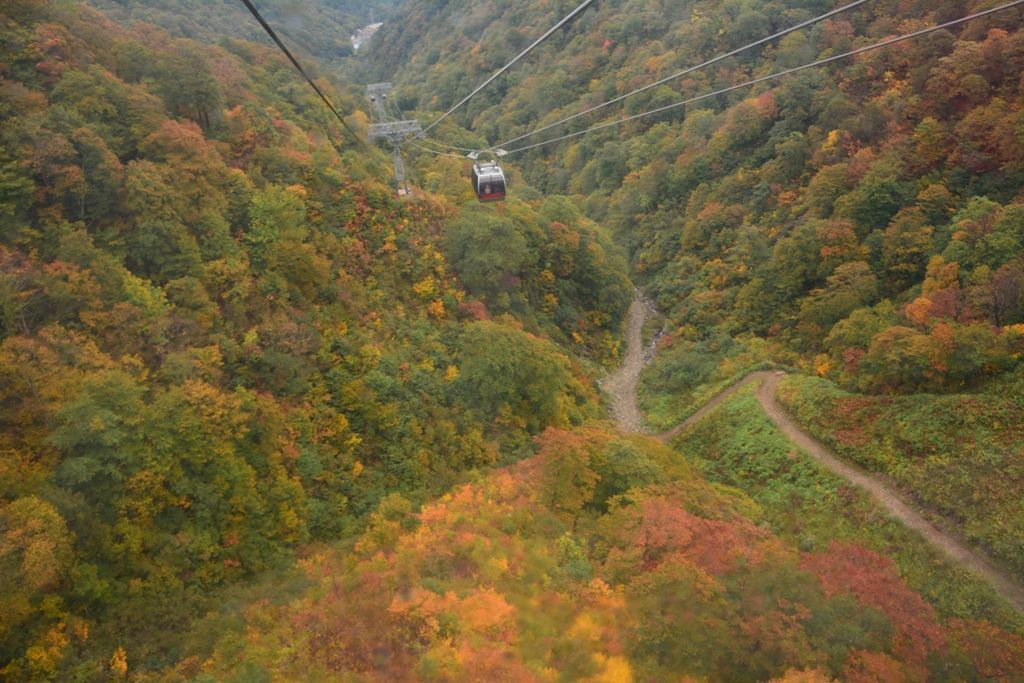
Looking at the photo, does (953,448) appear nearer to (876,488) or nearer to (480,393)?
(876,488)

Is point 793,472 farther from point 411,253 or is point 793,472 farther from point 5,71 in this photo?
point 5,71

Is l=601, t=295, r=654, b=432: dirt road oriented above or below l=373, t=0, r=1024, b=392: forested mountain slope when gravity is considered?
below

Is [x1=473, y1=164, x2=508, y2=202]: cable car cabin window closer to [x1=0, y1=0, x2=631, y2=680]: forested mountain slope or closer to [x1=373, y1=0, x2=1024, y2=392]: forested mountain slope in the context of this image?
[x1=0, y1=0, x2=631, y2=680]: forested mountain slope

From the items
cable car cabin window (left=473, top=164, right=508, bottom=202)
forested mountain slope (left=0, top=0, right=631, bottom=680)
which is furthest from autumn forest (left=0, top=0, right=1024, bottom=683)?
cable car cabin window (left=473, top=164, right=508, bottom=202)

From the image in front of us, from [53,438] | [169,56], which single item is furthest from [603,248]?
[53,438]

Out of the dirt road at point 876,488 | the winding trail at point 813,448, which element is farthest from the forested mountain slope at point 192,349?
the dirt road at point 876,488

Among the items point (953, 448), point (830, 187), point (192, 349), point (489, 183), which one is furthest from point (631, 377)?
point (192, 349)
